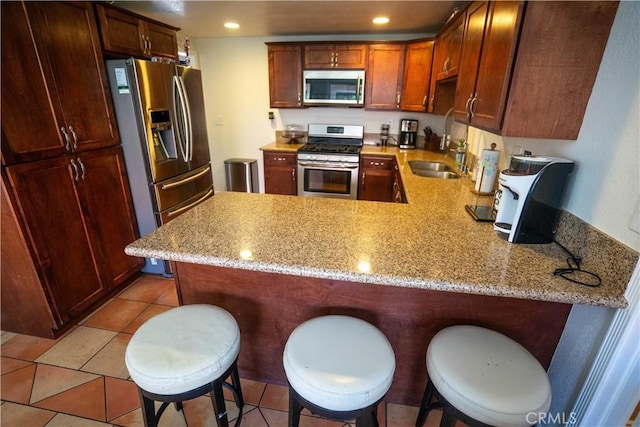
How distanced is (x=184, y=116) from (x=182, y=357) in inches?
85.8

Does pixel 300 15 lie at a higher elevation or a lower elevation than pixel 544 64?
higher

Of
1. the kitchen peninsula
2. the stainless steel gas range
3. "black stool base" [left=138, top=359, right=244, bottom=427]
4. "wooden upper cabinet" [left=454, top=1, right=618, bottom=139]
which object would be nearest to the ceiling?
the stainless steel gas range

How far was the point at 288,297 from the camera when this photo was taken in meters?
1.38

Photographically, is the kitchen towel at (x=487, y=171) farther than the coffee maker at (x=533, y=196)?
Yes

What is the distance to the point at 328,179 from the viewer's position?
3.77 metres

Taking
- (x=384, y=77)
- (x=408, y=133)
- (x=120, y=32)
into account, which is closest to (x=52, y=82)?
(x=120, y=32)

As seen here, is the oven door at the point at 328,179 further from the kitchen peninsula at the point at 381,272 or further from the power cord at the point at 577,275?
the power cord at the point at 577,275

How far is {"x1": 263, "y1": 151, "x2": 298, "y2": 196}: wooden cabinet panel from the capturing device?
385 cm

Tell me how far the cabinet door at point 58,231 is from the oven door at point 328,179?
7.54ft

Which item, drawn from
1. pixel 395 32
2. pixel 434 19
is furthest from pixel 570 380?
pixel 395 32

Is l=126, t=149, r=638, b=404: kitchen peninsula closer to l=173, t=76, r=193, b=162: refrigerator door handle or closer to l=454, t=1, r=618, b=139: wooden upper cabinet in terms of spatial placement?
l=454, t=1, r=618, b=139: wooden upper cabinet

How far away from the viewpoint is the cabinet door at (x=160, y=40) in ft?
8.23

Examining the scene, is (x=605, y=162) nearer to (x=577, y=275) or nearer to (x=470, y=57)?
(x=577, y=275)

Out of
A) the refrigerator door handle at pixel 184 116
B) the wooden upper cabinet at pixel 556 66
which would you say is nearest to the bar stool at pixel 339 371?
the wooden upper cabinet at pixel 556 66
